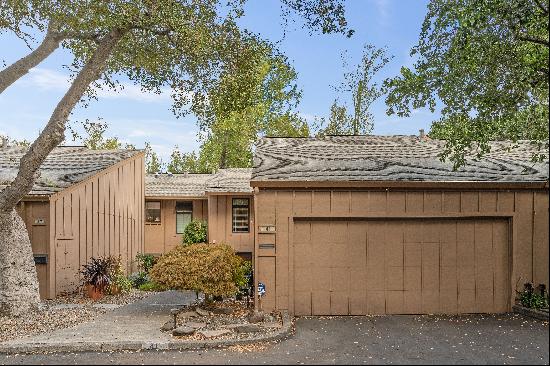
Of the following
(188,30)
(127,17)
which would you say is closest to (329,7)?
(188,30)

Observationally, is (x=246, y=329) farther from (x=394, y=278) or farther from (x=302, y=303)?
(x=394, y=278)

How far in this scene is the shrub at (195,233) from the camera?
28.5 metres

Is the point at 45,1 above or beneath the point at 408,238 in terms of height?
above

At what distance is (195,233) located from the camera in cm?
2853

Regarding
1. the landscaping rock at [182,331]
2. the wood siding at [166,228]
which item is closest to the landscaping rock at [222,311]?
the landscaping rock at [182,331]

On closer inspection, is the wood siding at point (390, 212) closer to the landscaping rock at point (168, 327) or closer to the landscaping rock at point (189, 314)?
the landscaping rock at point (189, 314)

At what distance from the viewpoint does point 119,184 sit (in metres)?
25.2

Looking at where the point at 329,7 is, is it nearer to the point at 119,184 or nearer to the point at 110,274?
the point at 110,274

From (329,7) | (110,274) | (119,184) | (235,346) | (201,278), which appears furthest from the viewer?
(119,184)

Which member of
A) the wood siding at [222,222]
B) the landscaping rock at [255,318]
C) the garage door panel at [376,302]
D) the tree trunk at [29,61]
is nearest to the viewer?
the landscaping rock at [255,318]

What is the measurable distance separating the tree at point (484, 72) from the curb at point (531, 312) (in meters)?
3.84

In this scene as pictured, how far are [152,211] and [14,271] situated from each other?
16.1m

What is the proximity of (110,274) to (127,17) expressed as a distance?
901 cm

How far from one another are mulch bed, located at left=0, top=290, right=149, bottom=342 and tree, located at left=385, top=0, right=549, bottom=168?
9186 mm
